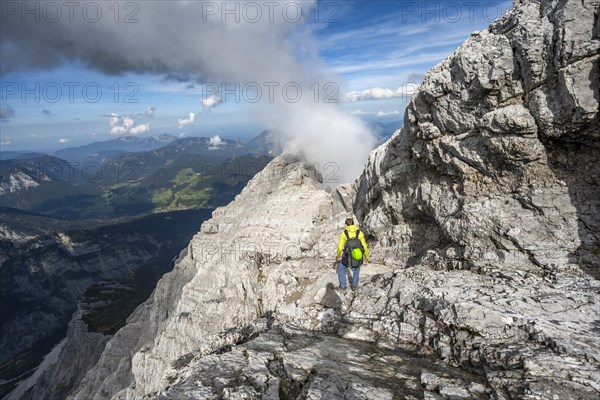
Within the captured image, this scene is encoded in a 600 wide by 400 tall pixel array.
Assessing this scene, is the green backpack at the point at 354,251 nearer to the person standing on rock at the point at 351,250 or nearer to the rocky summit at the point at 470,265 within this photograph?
the person standing on rock at the point at 351,250

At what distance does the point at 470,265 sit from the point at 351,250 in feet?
23.9

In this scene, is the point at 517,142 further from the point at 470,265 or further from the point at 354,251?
the point at 354,251

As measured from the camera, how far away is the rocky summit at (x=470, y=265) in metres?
12.8

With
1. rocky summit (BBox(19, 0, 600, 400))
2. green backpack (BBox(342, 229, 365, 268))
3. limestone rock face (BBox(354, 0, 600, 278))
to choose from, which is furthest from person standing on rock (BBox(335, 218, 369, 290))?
limestone rock face (BBox(354, 0, 600, 278))

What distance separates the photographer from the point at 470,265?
65.1 ft

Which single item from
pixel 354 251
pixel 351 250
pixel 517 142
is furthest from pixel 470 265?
pixel 517 142

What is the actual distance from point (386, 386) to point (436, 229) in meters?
14.8

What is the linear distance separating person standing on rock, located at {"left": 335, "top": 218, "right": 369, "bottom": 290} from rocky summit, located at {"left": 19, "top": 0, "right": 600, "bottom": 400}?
1.33 metres

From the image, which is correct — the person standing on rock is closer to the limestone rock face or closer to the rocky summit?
the rocky summit

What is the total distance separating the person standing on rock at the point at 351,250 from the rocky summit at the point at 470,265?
133cm

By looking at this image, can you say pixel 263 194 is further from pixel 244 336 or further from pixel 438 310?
pixel 438 310

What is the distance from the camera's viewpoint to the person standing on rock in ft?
65.6

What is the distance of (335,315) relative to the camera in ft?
63.5

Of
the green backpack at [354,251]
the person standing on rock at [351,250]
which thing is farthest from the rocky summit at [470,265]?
the green backpack at [354,251]
